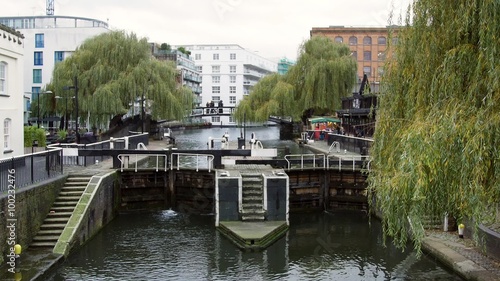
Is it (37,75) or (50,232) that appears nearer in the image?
(50,232)

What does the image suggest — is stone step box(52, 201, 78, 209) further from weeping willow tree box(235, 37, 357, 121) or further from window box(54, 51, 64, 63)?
window box(54, 51, 64, 63)

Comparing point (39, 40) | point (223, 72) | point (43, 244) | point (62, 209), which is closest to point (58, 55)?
point (39, 40)

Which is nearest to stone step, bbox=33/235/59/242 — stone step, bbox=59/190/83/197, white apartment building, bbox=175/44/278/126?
stone step, bbox=59/190/83/197

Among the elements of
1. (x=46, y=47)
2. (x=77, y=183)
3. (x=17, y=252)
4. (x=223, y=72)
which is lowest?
(x=17, y=252)

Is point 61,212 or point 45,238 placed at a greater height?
point 61,212

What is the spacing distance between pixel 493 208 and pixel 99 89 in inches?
1519

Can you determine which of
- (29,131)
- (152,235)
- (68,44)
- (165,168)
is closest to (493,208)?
(152,235)

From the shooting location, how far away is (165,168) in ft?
86.8

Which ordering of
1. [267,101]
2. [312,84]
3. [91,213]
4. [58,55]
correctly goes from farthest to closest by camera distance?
[58,55], [267,101], [312,84], [91,213]

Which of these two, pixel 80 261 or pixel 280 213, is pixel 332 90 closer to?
pixel 280 213

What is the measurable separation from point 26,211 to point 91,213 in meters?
3.50

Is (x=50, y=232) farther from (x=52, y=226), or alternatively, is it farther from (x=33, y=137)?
(x=33, y=137)

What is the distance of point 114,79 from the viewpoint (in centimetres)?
4809

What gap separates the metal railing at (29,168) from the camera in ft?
53.8
